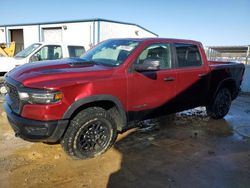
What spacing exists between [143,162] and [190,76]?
2.24 metres

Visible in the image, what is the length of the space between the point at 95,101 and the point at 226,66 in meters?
3.97

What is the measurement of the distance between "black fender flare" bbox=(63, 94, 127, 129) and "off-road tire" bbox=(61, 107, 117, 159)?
0.62ft

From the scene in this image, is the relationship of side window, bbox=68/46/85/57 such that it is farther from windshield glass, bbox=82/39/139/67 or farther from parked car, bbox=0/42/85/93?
windshield glass, bbox=82/39/139/67

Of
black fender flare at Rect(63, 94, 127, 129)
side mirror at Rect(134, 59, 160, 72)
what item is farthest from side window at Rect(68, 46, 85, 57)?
black fender flare at Rect(63, 94, 127, 129)

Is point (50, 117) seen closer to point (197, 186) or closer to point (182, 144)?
point (197, 186)

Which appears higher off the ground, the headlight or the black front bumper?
the headlight

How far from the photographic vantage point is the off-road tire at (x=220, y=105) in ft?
22.0

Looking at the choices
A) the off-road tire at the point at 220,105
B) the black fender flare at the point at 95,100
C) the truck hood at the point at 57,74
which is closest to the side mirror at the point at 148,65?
the truck hood at the point at 57,74

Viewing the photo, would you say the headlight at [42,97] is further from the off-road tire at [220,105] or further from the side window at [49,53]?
the side window at [49,53]

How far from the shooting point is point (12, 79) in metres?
4.03

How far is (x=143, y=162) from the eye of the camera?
4285mm

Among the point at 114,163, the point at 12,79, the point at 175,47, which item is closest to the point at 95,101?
the point at 114,163

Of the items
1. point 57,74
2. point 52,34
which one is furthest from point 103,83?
point 52,34

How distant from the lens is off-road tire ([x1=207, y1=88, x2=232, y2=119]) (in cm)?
669
